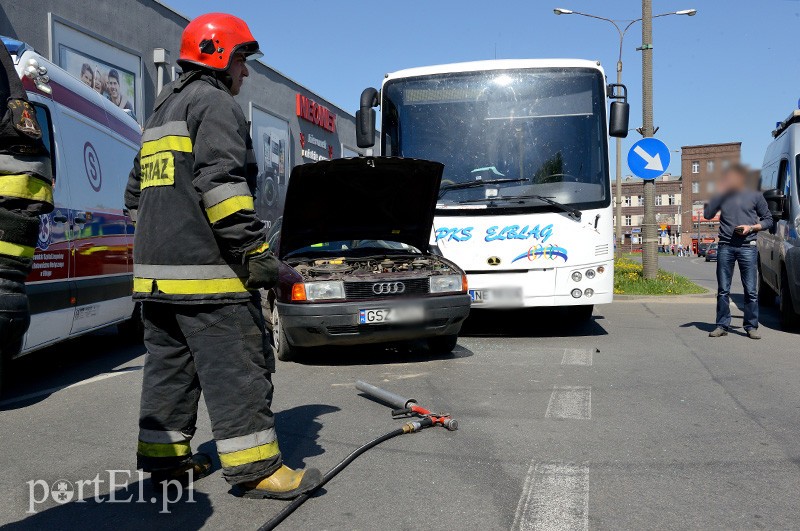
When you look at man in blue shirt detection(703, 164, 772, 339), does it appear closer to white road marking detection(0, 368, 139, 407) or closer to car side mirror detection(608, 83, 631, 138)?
car side mirror detection(608, 83, 631, 138)

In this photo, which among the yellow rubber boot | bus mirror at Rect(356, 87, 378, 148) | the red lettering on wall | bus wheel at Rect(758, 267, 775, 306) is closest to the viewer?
the yellow rubber boot

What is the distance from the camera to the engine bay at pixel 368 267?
24.6ft

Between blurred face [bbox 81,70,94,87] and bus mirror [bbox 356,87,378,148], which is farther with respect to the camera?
blurred face [bbox 81,70,94,87]

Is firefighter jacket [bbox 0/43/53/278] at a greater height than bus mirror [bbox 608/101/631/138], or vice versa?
bus mirror [bbox 608/101/631/138]

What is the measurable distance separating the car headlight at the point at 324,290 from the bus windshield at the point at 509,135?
2.38m

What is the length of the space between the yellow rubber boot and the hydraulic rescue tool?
0.13 ft

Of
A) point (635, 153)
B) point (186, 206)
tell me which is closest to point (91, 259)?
point (186, 206)

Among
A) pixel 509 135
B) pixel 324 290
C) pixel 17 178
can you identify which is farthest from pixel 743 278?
pixel 17 178

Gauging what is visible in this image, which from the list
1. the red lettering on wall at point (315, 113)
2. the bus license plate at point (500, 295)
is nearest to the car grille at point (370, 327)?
the bus license plate at point (500, 295)

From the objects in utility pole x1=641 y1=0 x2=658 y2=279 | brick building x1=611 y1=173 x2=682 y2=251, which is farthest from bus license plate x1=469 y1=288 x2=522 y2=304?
brick building x1=611 y1=173 x2=682 y2=251

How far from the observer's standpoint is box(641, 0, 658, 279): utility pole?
16031 mm

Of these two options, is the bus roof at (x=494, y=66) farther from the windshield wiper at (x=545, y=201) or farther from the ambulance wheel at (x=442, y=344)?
the ambulance wheel at (x=442, y=344)

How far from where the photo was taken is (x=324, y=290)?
24.0 ft

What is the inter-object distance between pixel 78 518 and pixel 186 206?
145 centimetres
